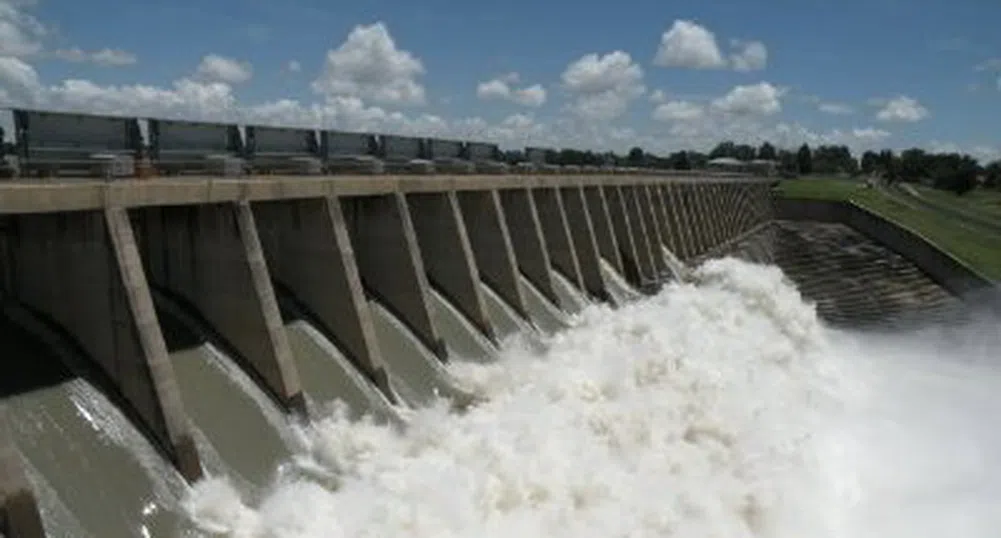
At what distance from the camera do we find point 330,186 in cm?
2220

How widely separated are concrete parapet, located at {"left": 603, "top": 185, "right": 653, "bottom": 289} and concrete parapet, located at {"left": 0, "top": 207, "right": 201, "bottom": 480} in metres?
31.4

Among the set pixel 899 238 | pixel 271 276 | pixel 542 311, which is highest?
pixel 271 276

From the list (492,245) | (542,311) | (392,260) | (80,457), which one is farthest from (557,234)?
(80,457)

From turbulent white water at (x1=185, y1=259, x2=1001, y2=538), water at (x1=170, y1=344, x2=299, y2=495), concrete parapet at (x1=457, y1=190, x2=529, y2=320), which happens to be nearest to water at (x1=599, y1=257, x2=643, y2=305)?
turbulent white water at (x1=185, y1=259, x2=1001, y2=538)

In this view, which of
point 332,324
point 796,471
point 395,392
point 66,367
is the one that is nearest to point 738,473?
point 796,471

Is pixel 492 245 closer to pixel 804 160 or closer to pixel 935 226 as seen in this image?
pixel 935 226

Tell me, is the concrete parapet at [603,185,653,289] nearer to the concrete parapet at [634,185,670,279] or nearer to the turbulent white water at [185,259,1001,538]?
the concrete parapet at [634,185,670,279]

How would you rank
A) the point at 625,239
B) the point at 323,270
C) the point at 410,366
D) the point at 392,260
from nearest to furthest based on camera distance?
the point at 323,270 → the point at 410,366 → the point at 392,260 → the point at 625,239

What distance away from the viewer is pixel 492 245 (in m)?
31.5

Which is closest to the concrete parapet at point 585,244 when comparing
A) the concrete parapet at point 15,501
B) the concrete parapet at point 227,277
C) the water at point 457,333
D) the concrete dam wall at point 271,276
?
the concrete dam wall at point 271,276

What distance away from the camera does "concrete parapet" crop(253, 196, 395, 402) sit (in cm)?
2167

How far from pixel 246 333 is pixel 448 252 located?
9924mm

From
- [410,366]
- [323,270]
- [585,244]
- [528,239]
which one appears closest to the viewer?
[323,270]

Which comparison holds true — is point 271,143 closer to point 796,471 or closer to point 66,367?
point 66,367
